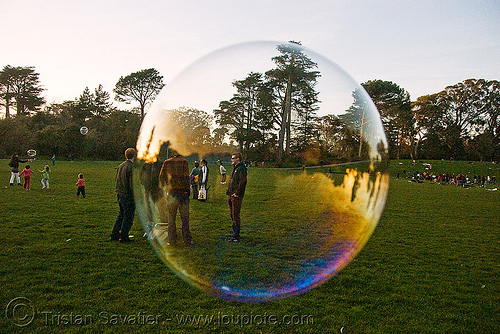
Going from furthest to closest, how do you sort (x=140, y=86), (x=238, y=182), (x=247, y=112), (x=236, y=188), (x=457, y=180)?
Answer: (x=140, y=86) → (x=457, y=180) → (x=236, y=188) → (x=238, y=182) → (x=247, y=112)

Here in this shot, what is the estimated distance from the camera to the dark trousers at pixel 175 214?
6084mm

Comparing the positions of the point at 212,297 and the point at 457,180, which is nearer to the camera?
the point at 212,297

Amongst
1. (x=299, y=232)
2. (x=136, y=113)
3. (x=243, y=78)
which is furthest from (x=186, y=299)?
(x=136, y=113)

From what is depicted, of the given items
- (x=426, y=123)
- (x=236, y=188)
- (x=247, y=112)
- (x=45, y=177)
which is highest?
(x=426, y=123)

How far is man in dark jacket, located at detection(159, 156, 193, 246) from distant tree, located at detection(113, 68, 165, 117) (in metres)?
68.9

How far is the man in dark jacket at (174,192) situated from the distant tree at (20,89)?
3934 inches

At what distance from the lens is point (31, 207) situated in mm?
10992

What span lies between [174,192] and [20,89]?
343 feet

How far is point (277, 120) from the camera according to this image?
16.2 ft

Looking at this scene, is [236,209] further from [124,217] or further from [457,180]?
[457,180]

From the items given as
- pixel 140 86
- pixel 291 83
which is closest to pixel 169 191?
pixel 291 83

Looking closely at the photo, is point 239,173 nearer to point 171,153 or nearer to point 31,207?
point 171,153

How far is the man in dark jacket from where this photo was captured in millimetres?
5151

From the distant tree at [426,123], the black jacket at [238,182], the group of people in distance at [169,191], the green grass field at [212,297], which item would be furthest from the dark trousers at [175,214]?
the distant tree at [426,123]
